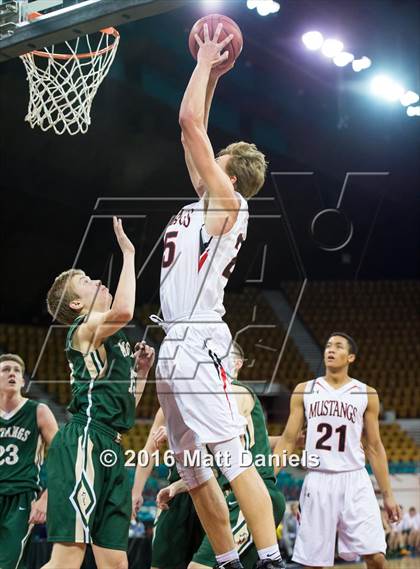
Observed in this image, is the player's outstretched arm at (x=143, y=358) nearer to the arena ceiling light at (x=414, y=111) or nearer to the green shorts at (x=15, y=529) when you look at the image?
the green shorts at (x=15, y=529)

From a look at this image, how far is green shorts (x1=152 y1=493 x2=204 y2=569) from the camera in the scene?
529cm

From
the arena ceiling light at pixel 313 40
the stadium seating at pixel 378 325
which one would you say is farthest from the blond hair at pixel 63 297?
the stadium seating at pixel 378 325

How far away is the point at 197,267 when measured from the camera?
12.6 ft

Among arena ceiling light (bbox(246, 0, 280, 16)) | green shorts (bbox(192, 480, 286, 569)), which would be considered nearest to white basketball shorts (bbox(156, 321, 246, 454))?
green shorts (bbox(192, 480, 286, 569))

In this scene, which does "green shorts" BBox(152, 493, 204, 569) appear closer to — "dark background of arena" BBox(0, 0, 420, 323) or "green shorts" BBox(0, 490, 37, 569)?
"green shorts" BBox(0, 490, 37, 569)

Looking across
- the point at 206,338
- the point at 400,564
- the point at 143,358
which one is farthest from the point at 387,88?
the point at 206,338

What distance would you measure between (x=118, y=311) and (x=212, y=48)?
139 centimetres

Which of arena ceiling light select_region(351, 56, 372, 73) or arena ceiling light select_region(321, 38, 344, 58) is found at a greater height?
arena ceiling light select_region(321, 38, 344, 58)

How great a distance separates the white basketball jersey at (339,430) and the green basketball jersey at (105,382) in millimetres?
1951

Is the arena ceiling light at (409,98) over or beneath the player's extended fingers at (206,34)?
over

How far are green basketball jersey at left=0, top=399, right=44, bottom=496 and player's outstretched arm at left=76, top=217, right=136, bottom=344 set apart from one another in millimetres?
1577

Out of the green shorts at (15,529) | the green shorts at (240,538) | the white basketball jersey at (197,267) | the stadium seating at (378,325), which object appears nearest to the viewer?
the white basketball jersey at (197,267)

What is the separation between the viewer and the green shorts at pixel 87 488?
4359 millimetres

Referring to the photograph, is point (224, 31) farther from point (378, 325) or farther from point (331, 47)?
point (378, 325)
